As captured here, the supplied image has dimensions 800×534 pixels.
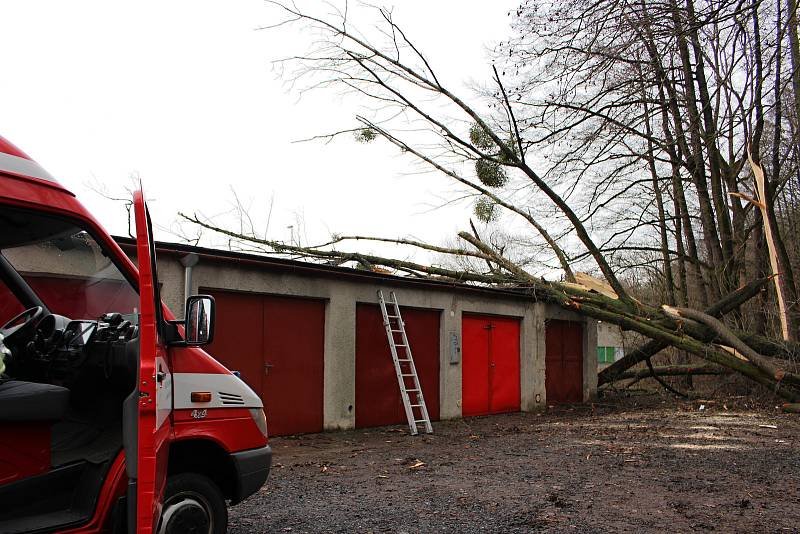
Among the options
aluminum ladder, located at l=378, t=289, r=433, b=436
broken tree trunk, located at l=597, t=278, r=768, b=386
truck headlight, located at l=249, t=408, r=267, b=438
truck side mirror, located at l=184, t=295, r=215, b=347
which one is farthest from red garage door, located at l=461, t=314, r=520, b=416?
truck side mirror, located at l=184, t=295, r=215, b=347

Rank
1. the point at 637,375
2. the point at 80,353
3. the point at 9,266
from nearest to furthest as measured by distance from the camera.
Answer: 1. the point at 80,353
2. the point at 9,266
3. the point at 637,375

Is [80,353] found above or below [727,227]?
below

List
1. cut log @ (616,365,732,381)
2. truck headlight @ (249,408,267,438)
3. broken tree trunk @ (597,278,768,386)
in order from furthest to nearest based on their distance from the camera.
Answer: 1. cut log @ (616,365,732,381)
2. broken tree trunk @ (597,278,768,386)
3. truck headlight @ (249,408,267,438)

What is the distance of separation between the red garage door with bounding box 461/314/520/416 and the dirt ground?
67.4 inches

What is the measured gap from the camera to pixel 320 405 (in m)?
12.3

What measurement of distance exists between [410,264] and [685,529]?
10.7 m

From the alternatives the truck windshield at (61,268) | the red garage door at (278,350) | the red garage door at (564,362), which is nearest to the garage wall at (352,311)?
the red garage door at (278,350)

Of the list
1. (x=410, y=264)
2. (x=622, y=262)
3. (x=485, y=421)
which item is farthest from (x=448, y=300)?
(x=622, y=262)

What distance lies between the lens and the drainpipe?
33.7 ft

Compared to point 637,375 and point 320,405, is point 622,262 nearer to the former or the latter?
point 637,375

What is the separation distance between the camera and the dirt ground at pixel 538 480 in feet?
20.5

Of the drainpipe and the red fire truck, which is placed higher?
the drainpipe

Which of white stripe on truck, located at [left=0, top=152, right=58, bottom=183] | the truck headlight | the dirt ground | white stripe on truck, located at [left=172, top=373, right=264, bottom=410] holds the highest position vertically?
white stripe on truck, located at [left=0, top=152, right=58, bottom=183]

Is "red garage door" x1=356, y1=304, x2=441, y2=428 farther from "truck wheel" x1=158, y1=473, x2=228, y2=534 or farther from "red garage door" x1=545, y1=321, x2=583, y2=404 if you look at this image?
"truck wheel" x1=158, y1=473, x2=228, y2=534
